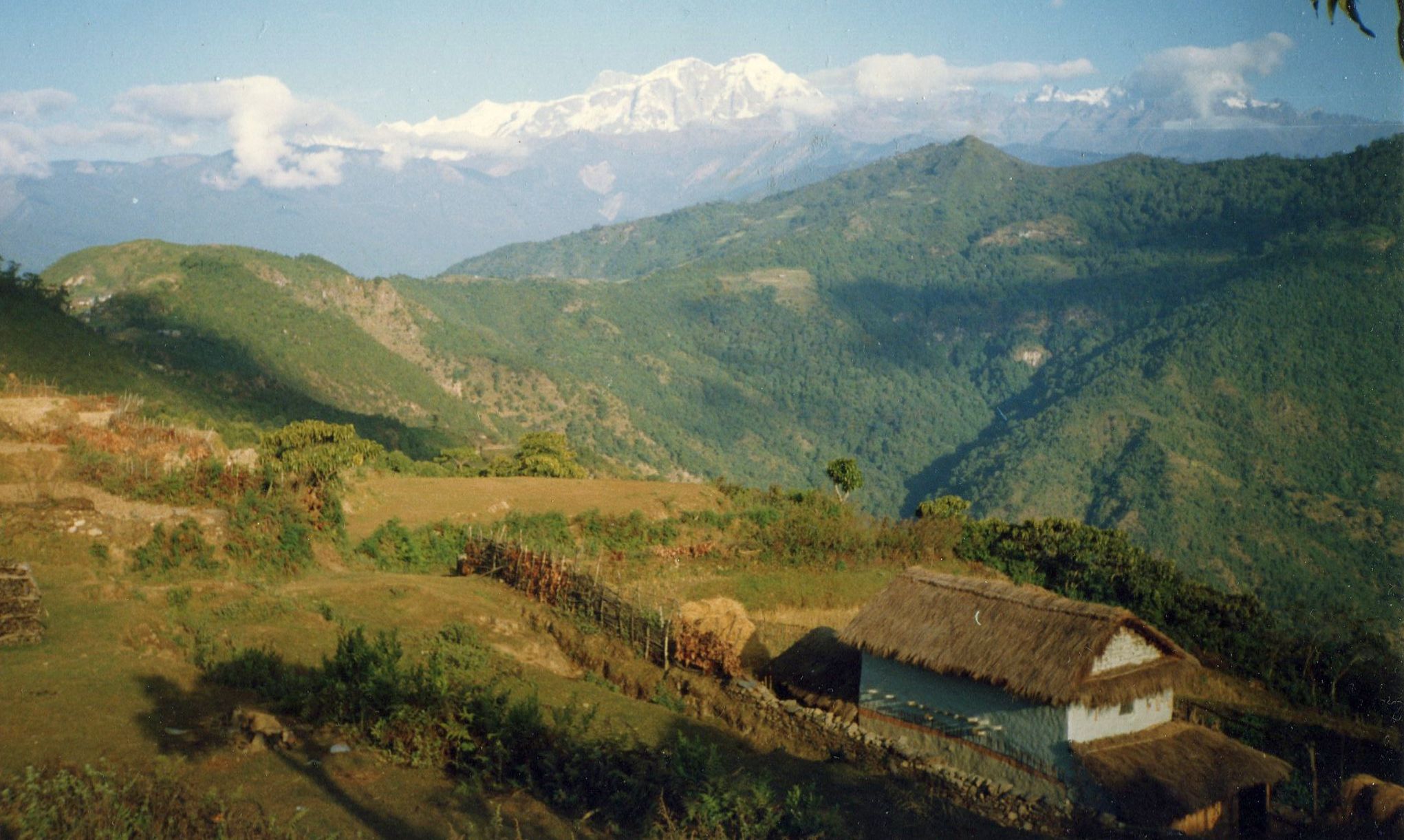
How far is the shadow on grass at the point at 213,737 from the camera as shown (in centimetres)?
891

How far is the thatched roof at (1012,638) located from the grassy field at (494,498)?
13.0m

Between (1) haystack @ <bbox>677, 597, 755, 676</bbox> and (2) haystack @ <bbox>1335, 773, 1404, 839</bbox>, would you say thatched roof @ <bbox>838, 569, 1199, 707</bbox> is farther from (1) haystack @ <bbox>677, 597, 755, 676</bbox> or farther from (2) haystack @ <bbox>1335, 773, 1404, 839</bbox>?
(2) haystack @ <bbox>1335, 773, 1404, 839</bbox>

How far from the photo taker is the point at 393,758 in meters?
10.4

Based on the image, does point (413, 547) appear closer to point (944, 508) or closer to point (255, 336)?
point (944, 508)

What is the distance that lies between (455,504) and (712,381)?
450 ft

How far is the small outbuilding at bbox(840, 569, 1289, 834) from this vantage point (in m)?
14.7

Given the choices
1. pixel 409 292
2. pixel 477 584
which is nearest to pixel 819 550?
pixel 477 584

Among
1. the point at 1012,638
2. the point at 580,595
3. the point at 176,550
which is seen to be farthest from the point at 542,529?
the point at 1012,638

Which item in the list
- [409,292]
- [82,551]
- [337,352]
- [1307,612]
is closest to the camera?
[82,551]

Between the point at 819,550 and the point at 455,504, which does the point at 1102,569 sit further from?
the point at 455,504

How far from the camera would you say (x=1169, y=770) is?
1492 cm

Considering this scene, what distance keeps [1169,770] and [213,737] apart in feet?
43.5

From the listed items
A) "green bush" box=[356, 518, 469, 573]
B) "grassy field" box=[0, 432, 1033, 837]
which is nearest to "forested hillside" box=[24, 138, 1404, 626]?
"green bush" box=[356, 518, 469, 573]

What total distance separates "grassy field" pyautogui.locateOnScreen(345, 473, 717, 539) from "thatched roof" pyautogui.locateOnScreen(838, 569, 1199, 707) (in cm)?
1302
